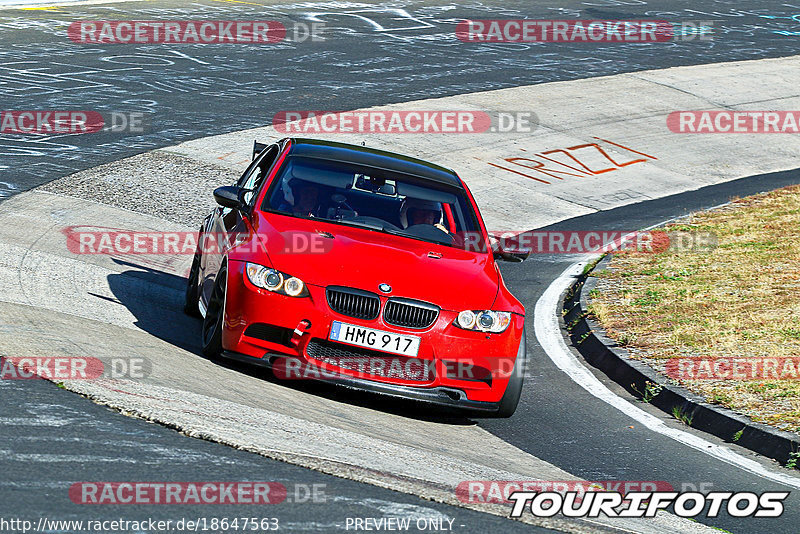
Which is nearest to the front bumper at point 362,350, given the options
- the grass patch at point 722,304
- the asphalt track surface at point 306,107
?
the asphalt track surface at point 306,107

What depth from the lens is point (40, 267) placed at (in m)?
9.80

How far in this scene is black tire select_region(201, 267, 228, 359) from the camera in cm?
746

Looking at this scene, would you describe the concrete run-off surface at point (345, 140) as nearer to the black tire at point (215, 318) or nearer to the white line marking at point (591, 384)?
the black tire at point (215, 318)

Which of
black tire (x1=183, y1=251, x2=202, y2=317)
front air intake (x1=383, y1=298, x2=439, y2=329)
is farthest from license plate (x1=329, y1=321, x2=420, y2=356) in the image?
black tire (x1=183, y1=251, x2=202, y2=317)

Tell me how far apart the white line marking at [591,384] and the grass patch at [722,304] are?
1.46 ft

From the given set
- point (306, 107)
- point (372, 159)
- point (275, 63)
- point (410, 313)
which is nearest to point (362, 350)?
point (410, 313)

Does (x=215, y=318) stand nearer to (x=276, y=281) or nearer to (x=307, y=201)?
(x=276, y=281)

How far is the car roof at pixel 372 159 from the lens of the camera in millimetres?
8945

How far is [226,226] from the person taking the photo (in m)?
8.66

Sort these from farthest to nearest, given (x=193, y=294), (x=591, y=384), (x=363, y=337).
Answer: (x=193, y=294), (x=591, y=384), (x=363, y=337)

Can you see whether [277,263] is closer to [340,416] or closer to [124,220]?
[340,416]

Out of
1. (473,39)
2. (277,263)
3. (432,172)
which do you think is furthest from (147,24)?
(277,263)

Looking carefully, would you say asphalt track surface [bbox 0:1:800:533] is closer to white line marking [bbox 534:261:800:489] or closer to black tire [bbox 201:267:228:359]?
white line marking [bbox 534:261:800:489]

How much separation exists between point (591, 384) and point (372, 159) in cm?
256
